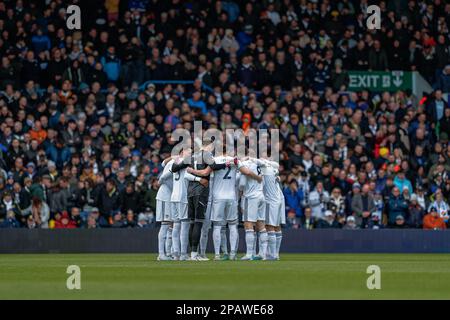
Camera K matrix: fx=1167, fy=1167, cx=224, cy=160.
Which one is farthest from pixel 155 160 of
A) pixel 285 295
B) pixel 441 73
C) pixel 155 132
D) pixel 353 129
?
pixel 285 295

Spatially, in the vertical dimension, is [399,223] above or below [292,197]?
below

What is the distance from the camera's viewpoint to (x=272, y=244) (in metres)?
25.9

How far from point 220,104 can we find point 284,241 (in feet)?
18.8

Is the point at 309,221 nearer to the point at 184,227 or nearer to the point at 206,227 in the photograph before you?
the point at 206,227

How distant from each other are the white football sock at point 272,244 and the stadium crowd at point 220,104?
731cm

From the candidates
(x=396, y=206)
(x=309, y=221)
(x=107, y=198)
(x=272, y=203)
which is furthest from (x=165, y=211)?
(x=396, y=206)

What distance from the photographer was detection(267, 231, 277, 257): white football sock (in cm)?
2583

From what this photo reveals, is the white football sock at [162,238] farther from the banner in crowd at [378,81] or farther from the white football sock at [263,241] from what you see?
the banner in crowd at [378,81]

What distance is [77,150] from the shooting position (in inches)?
1340

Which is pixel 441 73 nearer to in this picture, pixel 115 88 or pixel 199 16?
pixel 199 16

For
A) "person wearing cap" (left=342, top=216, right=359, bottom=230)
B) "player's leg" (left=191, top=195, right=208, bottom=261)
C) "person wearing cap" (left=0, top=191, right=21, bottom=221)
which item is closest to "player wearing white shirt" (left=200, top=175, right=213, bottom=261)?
"player's leg" (left=191, top=195, right=208, bottom=261)

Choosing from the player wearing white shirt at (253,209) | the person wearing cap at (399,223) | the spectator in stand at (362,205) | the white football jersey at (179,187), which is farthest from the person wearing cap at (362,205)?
the white football jersey at (179,187)

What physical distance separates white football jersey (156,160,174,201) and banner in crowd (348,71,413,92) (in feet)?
49.4

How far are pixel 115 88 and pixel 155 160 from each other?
11.6 ft
